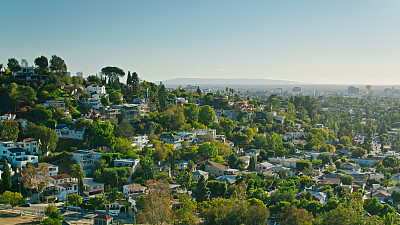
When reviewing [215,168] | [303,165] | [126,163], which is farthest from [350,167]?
[126,163]

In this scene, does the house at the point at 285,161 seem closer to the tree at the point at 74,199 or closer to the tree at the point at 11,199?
the tree at the point at 74,199

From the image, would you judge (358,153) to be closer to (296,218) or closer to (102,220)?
(296,218)

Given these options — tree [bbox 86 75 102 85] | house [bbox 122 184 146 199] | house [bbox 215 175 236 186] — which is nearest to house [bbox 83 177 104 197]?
house [bbox 122 184 146 199]

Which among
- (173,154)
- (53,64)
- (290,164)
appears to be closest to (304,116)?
(290,164)

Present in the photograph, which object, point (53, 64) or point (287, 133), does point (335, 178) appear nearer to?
point (287, 133)

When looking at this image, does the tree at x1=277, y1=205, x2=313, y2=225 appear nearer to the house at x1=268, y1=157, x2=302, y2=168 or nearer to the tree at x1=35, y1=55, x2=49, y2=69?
the house at x1=268, y1=157, x2=302, y2=168

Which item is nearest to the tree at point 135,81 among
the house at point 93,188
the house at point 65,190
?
the house at point 93,188
